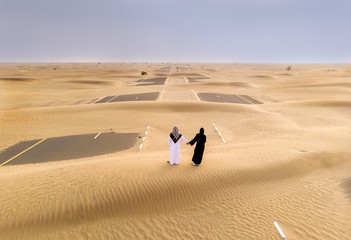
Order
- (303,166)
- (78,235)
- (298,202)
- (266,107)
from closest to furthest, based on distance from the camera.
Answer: (78,235) < (298,202) < (303,166) < (266,107)

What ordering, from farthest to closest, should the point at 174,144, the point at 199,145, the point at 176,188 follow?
the point at 199,145 < the point at 174,144 < the point at 176,188

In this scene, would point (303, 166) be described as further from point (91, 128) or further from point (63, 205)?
point (91, 128)

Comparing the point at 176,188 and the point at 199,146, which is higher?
the point at 199,146

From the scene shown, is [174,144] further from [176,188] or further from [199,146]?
[176,188]

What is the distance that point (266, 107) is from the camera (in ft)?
69.8

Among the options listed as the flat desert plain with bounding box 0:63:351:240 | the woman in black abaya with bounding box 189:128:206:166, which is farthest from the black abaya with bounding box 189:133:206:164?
the flat desert plain with bounding box 0:63:351:240

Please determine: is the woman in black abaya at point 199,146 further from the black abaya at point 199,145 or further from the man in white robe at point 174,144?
the man in white robe at point 174,144

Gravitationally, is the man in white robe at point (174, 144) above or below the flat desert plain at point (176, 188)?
above

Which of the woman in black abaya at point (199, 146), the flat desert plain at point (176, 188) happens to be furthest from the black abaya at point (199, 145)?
the flat desert plain at point (176, 188)

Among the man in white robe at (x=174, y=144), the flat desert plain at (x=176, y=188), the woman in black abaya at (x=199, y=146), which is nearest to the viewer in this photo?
the flat desert plain at (x=176, y=188)

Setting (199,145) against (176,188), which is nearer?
(176,188)

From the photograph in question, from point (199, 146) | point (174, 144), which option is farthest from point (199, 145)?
point (174, 144)

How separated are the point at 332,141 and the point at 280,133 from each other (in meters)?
2.90

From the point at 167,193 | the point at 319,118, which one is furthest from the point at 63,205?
the point at 319,118
